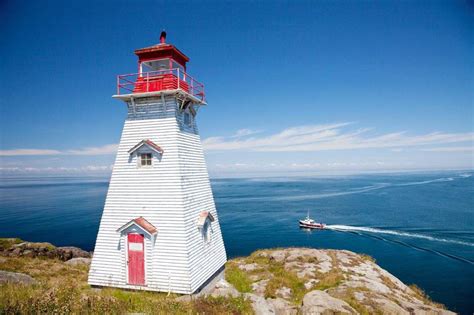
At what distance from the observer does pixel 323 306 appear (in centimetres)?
1122

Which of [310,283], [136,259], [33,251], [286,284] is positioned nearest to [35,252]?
[33,251]

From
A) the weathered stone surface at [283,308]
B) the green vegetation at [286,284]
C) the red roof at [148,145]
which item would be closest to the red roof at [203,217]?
the red roof at [148,145]

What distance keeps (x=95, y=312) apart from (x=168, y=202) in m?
5.07

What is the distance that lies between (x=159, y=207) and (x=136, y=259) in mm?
2627

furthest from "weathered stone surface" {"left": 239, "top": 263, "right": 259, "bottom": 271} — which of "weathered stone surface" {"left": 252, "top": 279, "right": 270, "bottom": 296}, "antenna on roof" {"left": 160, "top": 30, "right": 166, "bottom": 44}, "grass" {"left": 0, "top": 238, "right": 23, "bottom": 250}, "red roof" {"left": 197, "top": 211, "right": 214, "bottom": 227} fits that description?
"grass" {"left": 0, "top": 238, "right": 23, "bottom": 250}

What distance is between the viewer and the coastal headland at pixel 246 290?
349 inches

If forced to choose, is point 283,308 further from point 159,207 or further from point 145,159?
point 145,159

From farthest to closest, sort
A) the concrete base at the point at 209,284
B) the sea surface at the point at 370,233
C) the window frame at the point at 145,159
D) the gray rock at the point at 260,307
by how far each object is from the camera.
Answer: the sea surface at the point at 370,233, the window frame at the point at 145,159, the concrete base at the point at 209,284, the gray rock at the point at 260,307

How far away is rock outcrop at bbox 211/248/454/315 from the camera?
1184 cm

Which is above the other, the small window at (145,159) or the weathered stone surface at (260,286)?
the small window at (145,159)

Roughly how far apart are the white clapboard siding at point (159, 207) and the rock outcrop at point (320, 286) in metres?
3.34

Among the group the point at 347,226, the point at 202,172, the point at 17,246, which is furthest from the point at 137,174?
the point at 347,226

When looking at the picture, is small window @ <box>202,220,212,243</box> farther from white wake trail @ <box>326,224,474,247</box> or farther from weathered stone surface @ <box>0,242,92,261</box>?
white wake trail @ <box>326,224,474,247</box>

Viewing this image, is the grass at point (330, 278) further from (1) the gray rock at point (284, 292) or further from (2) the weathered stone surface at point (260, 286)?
(2) the weathered stone surface at point (260, 286)
